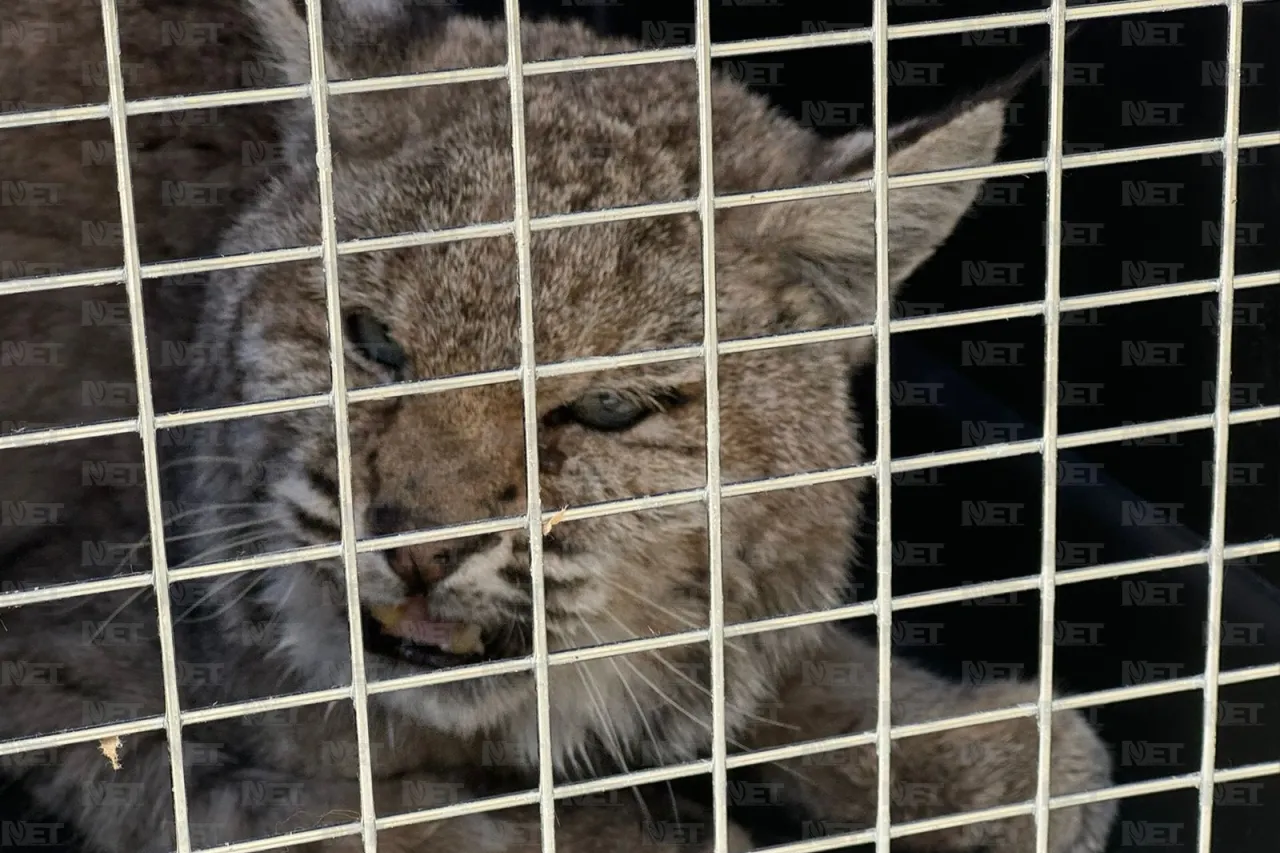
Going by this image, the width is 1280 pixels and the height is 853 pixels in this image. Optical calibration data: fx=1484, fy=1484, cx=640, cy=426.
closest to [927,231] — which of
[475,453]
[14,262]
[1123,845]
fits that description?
[475,453]

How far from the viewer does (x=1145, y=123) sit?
1887 mm

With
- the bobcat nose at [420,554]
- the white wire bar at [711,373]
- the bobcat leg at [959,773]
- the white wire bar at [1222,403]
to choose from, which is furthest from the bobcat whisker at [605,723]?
the white wire bar at [1222,403]

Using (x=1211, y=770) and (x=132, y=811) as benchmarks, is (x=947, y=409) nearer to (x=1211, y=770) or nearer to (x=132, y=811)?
(x=1211, y=770)

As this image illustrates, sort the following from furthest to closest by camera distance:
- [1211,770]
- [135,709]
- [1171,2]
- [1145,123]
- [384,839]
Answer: [1145,123]
[135,709]
[384,839]
[1211,770]
[1171,2]

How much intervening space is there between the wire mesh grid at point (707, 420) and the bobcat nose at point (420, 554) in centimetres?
29

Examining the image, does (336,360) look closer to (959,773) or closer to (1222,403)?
(1222,403)

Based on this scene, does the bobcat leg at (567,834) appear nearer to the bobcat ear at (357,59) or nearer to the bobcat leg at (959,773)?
the bobcat leg at (959,773)

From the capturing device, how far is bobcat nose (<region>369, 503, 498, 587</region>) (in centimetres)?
141

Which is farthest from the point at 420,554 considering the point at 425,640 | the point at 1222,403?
the point at 1222,403

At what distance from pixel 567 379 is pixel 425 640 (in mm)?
310

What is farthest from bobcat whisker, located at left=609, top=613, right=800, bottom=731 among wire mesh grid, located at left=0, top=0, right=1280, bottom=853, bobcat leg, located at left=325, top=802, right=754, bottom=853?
wire mesh grid, located at left=0, top=0, right=1280, bottom=853

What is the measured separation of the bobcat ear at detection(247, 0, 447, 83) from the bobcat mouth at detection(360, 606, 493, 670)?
628 millimetres

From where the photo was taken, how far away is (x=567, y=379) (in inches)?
61.8

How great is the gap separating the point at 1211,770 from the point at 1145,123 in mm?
941
